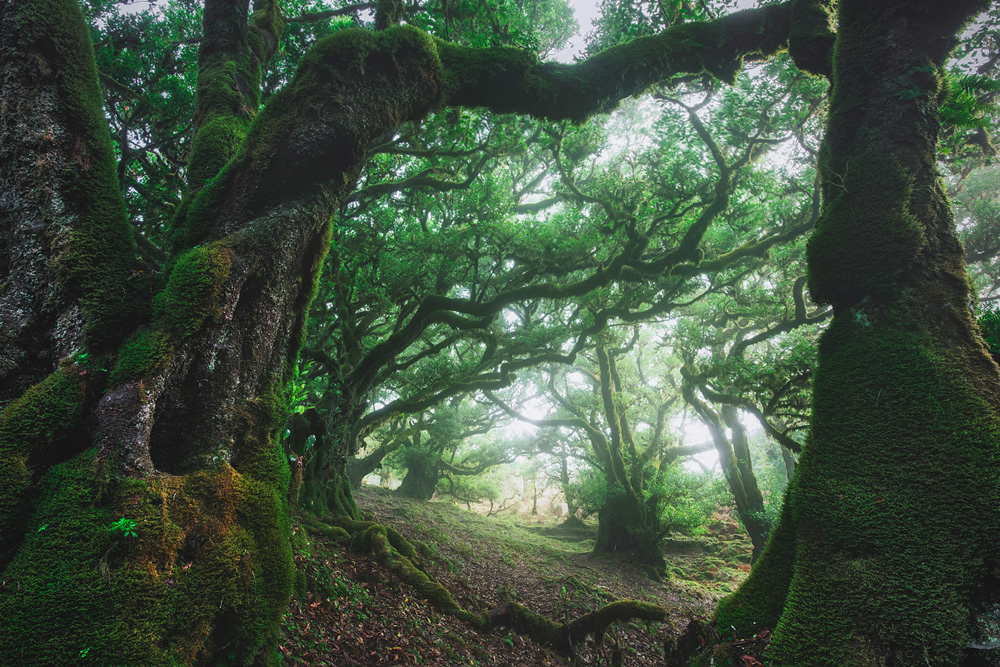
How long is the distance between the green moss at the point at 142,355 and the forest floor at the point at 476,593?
296 cm

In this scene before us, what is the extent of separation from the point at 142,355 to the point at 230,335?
55cm

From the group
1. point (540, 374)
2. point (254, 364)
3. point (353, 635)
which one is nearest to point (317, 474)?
point (353, 635)

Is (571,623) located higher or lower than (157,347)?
lower

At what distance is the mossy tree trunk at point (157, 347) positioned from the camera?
2273 millimetres

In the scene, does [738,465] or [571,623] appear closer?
[571,623]

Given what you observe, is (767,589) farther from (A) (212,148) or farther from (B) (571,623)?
(A) (212,148)

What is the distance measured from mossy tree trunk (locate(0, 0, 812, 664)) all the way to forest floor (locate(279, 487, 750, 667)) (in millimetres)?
2041

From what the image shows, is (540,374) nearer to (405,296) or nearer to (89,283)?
(405,296)

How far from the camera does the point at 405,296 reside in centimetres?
1084

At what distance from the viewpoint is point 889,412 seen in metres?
3.32

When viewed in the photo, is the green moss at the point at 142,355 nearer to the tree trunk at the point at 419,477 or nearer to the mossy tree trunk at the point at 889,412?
the mossy tree trunk at the point at 889,412

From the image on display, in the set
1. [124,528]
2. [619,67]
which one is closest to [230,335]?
[124,528]

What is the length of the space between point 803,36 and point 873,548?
5684mm

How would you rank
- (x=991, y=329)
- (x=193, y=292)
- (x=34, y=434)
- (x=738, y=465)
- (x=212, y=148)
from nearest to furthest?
(x=34, y=434) < (x=193, y=292) < (x=991, y=329) < (x=212, y=148) < (x=738, y=465)
